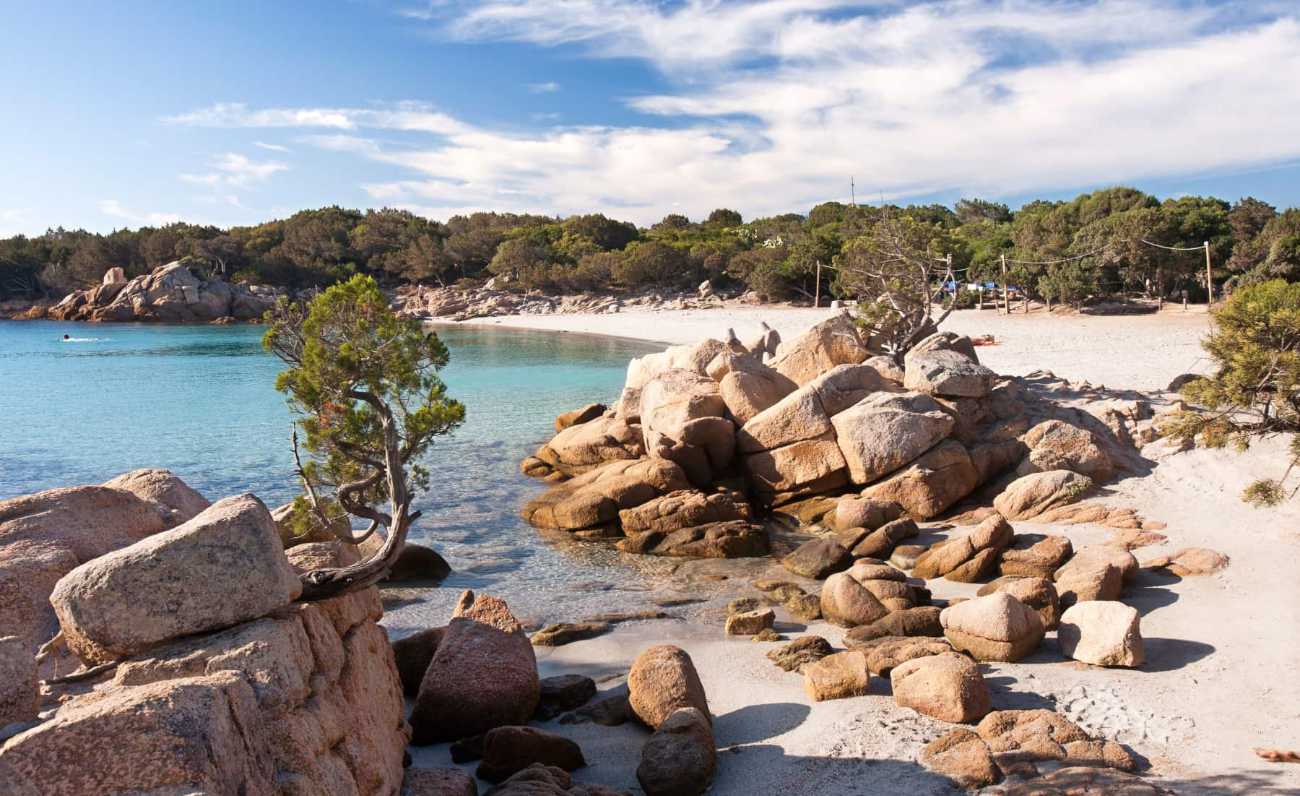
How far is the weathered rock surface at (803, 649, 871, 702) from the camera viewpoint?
8312 millimetres

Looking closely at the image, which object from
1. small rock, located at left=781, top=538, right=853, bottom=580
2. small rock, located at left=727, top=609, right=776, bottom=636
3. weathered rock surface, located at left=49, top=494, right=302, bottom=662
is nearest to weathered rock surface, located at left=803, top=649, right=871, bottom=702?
small rock, located at left=727, top=609, right=776, bottom=636

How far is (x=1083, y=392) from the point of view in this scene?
19.7 m

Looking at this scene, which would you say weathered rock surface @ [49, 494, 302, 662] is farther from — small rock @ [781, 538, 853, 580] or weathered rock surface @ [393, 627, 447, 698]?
small rock @ [781, 538, 853, 580]

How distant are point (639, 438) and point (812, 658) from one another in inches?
422

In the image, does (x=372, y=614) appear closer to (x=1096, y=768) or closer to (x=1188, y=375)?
(x=1096, y=768)

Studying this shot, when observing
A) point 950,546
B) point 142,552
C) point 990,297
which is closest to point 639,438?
point 950,546

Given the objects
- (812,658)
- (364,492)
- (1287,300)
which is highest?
(1287,300)

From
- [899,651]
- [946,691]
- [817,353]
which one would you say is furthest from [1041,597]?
[817,353]

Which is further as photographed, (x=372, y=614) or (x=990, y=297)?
(x=990, y=297)

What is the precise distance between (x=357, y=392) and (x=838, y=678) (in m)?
5.22

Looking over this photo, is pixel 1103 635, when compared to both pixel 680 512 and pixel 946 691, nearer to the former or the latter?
pixel 946 691

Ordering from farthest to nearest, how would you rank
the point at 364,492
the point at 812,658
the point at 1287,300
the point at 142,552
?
the point at 1287,300
the point at 812,658
the point at 364,492
the point at 142,552

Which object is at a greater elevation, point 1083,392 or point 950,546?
point 1083,392

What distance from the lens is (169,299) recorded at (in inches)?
2960
